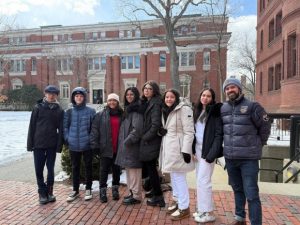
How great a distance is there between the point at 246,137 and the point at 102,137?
2.61 meters

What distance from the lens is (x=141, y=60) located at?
51.1 m

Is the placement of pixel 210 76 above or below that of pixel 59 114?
above

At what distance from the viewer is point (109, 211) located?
17.9 ft

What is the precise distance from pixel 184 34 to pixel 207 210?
4694 cm

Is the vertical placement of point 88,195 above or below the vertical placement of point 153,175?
below

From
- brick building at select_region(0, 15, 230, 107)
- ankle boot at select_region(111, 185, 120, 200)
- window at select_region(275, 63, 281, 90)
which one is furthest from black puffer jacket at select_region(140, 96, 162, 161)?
brick building at select_region(0, 15, 230, 107)

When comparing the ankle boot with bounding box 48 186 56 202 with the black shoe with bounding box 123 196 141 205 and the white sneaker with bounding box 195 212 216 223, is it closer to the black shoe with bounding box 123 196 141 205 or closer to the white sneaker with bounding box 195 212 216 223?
the black shoe with bounding box 123 196 141 205

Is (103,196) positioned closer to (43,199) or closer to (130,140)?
(43,199)

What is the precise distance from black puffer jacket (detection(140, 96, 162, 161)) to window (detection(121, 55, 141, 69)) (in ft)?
154

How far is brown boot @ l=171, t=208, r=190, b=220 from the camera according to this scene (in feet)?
16.5

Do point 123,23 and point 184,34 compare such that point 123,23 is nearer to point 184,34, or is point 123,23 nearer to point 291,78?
point 184,34

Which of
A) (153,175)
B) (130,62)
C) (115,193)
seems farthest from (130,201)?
(130,62)

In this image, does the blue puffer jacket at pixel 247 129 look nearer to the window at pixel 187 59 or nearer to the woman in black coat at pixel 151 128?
the woman in black coat at pixel 151 128

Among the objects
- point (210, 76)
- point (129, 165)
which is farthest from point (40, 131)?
point (210, 76)
